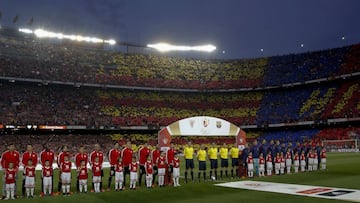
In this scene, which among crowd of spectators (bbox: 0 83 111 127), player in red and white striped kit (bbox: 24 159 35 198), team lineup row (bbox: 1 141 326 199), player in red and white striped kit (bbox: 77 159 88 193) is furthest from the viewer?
crowd of spectators (bbox: 0 83 111 127)

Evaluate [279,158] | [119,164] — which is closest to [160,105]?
[279,158]

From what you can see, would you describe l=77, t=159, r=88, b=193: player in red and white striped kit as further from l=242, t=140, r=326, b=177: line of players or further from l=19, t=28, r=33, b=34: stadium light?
l=19, t=28, r=33, b=34: stadium light

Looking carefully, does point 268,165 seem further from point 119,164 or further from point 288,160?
point 119,164

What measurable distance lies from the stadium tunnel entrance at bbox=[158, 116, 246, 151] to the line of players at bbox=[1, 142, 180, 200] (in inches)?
203

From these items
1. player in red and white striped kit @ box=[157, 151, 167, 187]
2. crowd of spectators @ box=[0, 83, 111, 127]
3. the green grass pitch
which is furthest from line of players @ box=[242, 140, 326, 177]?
crowd of spectators @ box=[0, 83, 111, 127]

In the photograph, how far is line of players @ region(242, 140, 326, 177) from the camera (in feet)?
76.9

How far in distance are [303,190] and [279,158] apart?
788cm

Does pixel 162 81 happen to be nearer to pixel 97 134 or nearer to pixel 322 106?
pixel 97 134

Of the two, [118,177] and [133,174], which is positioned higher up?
[133,174]

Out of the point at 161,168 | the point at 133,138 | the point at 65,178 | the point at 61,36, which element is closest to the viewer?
the point at 65,178

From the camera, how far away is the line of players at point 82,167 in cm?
1623

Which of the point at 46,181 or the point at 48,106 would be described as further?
the point at 48,106

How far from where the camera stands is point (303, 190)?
16.4 m

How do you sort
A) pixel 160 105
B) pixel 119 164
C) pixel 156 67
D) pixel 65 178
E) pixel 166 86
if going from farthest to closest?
1. pixel 156 67
2. pixel 166 86
3. pixel 160 105
4. pixel 119 164
5. pixel 65 178
